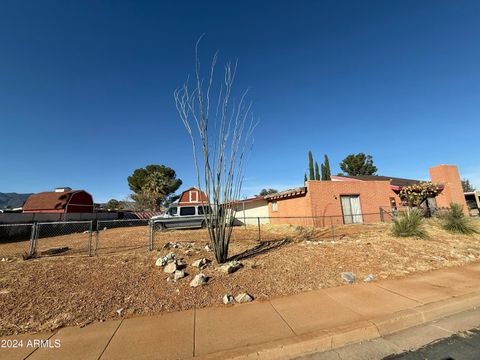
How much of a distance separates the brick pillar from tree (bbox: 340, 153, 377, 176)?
86.7 ft

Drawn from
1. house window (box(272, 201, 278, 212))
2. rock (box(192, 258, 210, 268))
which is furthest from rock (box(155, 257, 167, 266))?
house window (box(272, 201, 278, 212))

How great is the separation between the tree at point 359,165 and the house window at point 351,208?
116 feet

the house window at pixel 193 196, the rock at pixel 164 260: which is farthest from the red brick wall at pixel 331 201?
the house window at pixel 193 196

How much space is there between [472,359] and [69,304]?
6.16 metres

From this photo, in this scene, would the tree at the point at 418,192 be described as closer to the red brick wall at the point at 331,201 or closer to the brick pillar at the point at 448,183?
the red brick wall at the point at 331,201

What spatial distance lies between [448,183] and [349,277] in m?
23.2

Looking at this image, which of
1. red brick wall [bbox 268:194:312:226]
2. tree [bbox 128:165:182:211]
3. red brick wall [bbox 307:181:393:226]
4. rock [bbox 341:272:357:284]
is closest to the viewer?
rock [bbox 341:272:357:284]

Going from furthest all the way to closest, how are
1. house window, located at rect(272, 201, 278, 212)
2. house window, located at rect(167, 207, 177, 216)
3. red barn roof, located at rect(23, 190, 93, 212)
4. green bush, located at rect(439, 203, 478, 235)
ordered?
red barn roof, located at rect(23, 190, 93, 212) < house window, located at rect(272, 201, 278, 212) < house window, located at rect(167, 207, 177, 216) < green bush, located at rect(439, 203, 478, 235)

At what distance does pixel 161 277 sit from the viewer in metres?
5.84

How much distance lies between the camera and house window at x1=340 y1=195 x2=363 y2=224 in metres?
17.6

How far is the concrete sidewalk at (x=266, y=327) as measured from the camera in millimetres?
3277

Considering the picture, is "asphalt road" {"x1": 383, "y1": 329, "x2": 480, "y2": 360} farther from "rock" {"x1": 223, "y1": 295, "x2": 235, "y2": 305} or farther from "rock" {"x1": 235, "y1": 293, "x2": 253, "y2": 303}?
"rock" {"x1": 223, "y1": 295, "x2": 235, "y2": 305}

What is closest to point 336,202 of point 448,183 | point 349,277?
point 349,277

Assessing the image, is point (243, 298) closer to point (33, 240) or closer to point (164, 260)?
point (164, 260)
